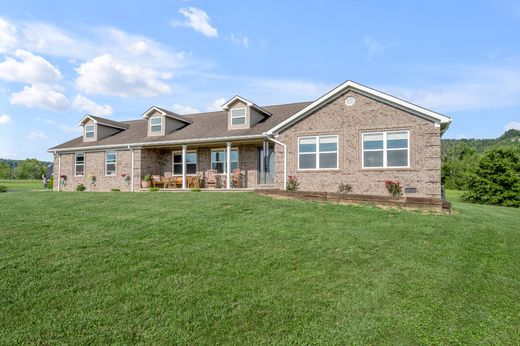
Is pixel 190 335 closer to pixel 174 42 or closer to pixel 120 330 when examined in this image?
pixel 120 330

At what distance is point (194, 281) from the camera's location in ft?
16.0

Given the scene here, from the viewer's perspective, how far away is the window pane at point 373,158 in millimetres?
14922

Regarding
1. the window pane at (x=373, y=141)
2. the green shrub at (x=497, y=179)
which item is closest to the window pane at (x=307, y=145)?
the window pane at (x=373, y=141)

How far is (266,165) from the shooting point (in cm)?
1989

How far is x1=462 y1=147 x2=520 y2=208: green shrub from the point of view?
71.1 feet

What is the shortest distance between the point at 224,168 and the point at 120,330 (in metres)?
17.4

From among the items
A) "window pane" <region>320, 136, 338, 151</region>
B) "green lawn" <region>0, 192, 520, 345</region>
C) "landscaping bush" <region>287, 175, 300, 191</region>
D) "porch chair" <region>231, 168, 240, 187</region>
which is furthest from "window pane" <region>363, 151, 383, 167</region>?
"porch chair" <region>231, 168, 240, 187</region>

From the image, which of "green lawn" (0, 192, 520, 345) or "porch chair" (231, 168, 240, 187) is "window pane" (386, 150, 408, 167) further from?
"porch chair" (231, 168, 240, 187)

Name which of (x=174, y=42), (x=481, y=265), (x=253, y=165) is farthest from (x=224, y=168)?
(x=481, y=265)

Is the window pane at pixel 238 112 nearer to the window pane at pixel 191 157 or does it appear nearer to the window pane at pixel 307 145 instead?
the window pane at pixel 191 157

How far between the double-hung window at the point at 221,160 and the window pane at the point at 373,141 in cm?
816

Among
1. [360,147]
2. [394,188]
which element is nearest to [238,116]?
[360,147]

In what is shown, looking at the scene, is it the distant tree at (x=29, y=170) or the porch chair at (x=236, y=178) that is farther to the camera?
the distant tree at (x=29, y=170)

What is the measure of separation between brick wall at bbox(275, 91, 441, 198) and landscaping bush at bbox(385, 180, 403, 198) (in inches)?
8.8
